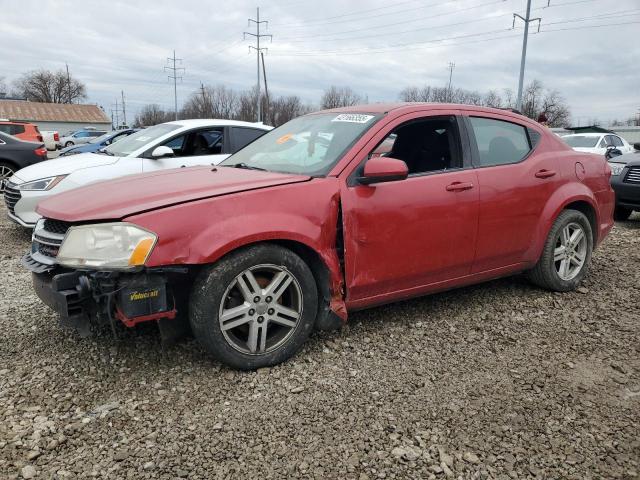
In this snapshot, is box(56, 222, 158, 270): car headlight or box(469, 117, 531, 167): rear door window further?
box(469, 117, 531, 167): rear door window

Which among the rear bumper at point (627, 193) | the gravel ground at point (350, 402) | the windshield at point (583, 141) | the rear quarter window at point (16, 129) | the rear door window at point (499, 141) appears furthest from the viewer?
the windshield at point (583, 141)

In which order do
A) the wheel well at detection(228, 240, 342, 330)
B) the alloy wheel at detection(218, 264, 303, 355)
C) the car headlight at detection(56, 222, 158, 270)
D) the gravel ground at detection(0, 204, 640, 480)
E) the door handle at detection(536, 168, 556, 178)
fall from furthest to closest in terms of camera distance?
the door handle at detection(536, 168, 556, 178)
the wheel well at detection(228, 240, 342, 330)
the alloy wheel at detection(218, 264, 303, 355)
the car headlight at detection(56, 222, 158, 270)
the gravel ground at detection(0, 204, 640, 480)

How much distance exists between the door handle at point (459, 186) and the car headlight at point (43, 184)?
4.88m

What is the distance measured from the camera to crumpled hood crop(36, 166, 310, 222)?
2797 millimetres

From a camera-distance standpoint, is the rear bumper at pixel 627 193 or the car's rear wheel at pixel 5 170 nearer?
the rear bumper at pixel 627 193

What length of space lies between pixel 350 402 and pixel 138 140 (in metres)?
5.70

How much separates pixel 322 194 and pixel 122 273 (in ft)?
4.11

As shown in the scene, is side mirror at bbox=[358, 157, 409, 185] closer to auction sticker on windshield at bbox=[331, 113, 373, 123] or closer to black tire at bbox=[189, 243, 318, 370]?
auction sticker on windshield at bbox=[331, 113, 373, 123]

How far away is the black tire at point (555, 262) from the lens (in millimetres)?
4332

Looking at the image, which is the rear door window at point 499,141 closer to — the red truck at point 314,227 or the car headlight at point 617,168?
the red truck at point 314,227

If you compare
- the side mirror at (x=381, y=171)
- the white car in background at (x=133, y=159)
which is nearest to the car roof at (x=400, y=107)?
the side mirror at (x=381, y=171)

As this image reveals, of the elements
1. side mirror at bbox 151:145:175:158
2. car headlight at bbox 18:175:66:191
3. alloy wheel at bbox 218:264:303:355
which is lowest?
alloy wheel at bbox 218:264:303:355

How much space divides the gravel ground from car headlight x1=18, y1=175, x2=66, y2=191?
2.61m

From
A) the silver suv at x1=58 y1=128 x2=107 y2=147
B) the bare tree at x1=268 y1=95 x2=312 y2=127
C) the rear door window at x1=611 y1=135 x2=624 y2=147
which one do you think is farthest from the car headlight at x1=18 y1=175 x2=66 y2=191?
the bare tree at x1=268 y1=95 x2=312 y2=127
